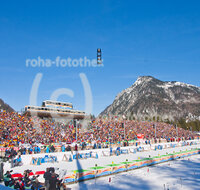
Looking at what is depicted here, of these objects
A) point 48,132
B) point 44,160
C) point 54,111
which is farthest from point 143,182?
point 54,111

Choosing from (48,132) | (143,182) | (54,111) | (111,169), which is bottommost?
(143,182)

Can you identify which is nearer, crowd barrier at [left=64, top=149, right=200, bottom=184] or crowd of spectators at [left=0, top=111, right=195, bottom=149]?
crowd barrier at [left=64, top=149, right=200, bottom=184]

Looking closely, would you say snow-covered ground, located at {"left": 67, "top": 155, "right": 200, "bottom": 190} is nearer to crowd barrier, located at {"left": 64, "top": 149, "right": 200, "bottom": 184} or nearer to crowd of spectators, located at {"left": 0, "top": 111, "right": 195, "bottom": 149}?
crowd barrier, located at {"left": 64, "top": 149, "right": 200, "bottom": 184}

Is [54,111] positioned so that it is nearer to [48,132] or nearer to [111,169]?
[48,132]

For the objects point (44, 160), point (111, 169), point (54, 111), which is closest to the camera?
point (111, 169)

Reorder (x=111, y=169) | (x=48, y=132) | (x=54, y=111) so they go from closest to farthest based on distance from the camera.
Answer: (x=111, y=169), (x=48, y=132), (x=54, y=111)

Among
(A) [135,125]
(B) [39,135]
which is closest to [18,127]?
(B) [39,135]

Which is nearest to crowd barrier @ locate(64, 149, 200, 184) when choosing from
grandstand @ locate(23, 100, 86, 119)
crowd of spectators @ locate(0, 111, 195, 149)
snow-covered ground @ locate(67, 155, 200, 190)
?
snow-covered ground @ locate(67, 155, 200, 190)

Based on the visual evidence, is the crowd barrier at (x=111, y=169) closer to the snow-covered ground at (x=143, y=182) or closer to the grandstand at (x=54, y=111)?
the snow-covered ground at (x=143, y=182)

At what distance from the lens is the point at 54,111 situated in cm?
6938

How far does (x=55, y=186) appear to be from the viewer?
30.9ft

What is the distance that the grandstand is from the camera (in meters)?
63.5

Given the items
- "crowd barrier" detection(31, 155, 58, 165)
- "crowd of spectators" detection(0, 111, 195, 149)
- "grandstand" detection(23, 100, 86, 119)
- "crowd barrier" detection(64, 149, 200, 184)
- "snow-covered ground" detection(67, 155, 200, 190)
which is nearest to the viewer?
"snow-covered ground" detection(67, 155, 200, 190)

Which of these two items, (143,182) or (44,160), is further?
(44,160)
